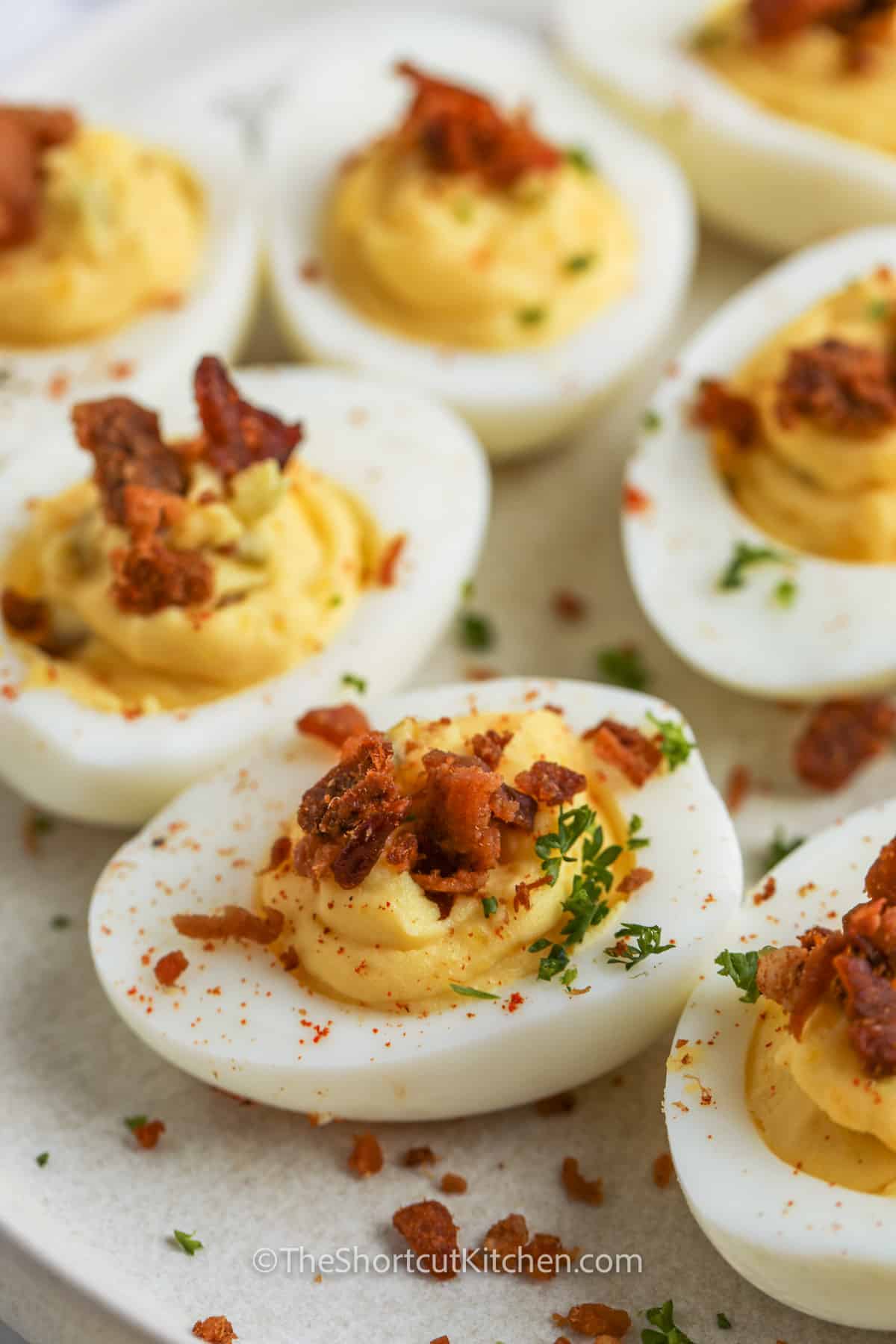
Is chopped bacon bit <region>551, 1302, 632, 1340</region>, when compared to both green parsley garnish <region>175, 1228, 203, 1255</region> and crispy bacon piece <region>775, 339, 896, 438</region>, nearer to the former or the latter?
green parsley garnish <region>175, 1228, 203, 1255</region>

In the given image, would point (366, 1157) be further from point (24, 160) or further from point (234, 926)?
point (24, 160)

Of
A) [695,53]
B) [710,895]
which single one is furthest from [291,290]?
[710,895]

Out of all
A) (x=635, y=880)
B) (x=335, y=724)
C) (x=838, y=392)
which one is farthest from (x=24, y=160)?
(x=635, y=880)

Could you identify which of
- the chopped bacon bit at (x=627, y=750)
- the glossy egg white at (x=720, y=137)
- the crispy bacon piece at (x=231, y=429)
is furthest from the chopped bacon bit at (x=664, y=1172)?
the glossy egg white at (x=720, y=137)

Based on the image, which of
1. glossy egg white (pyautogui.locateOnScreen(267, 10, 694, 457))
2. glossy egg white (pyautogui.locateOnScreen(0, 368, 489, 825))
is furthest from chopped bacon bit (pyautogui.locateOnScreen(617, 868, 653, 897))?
glossy egg white (pyautogui.locateOnScreen(267, 10, 694, 457))

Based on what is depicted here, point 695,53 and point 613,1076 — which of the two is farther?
point 695,53

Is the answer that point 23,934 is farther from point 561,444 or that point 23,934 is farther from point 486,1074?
point 561,444
